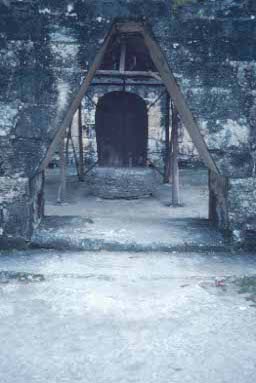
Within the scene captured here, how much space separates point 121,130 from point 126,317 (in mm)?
9136

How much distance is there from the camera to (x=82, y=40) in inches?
127

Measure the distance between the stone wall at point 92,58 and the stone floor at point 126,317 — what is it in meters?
0.80

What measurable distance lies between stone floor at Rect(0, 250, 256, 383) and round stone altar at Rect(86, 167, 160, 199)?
14.0ft

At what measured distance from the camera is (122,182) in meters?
8.46

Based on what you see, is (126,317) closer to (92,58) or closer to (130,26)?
(92,58)

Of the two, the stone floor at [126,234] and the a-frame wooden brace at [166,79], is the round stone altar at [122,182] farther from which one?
the a-frame wooden brace at [166,79]

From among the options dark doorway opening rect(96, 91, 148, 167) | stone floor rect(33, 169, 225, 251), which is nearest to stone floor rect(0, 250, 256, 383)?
stone floor rect(33, 169, 225, 251)

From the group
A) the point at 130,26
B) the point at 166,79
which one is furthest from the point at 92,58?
the point at 166,79

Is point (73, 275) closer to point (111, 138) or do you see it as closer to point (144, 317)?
point (144, 317)

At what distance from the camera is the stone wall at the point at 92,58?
10.5 feet

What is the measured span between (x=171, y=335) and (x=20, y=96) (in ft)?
6.69

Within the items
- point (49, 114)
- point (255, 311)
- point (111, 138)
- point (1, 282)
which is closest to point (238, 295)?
point (255, 311)

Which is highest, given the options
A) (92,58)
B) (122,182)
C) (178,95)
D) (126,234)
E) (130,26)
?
(130,26)

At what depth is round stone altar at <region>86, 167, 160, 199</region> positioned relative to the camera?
761cm
